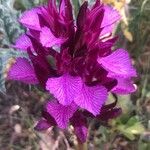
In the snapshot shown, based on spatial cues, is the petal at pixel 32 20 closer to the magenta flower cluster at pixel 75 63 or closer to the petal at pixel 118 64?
the magenta flower cluster at pixel 75 63

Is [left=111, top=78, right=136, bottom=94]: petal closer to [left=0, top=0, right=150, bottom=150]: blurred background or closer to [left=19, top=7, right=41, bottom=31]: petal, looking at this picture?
[left=19, top=7, right=41, bottom=31]: petal

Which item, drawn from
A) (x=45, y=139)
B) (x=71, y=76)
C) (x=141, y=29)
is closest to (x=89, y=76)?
(x=71, y=76)

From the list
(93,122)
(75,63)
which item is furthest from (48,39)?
(93,122)

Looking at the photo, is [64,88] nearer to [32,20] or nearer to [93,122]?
[32,20]

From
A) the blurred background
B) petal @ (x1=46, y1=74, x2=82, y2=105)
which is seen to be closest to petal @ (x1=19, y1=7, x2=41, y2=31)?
petal @ (x1=46, y1=74, x2=82, y2=105)

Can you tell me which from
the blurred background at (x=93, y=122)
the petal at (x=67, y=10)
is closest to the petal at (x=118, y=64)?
the petal at (x=67, y=10)

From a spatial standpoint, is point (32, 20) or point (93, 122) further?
point (93, 122)
